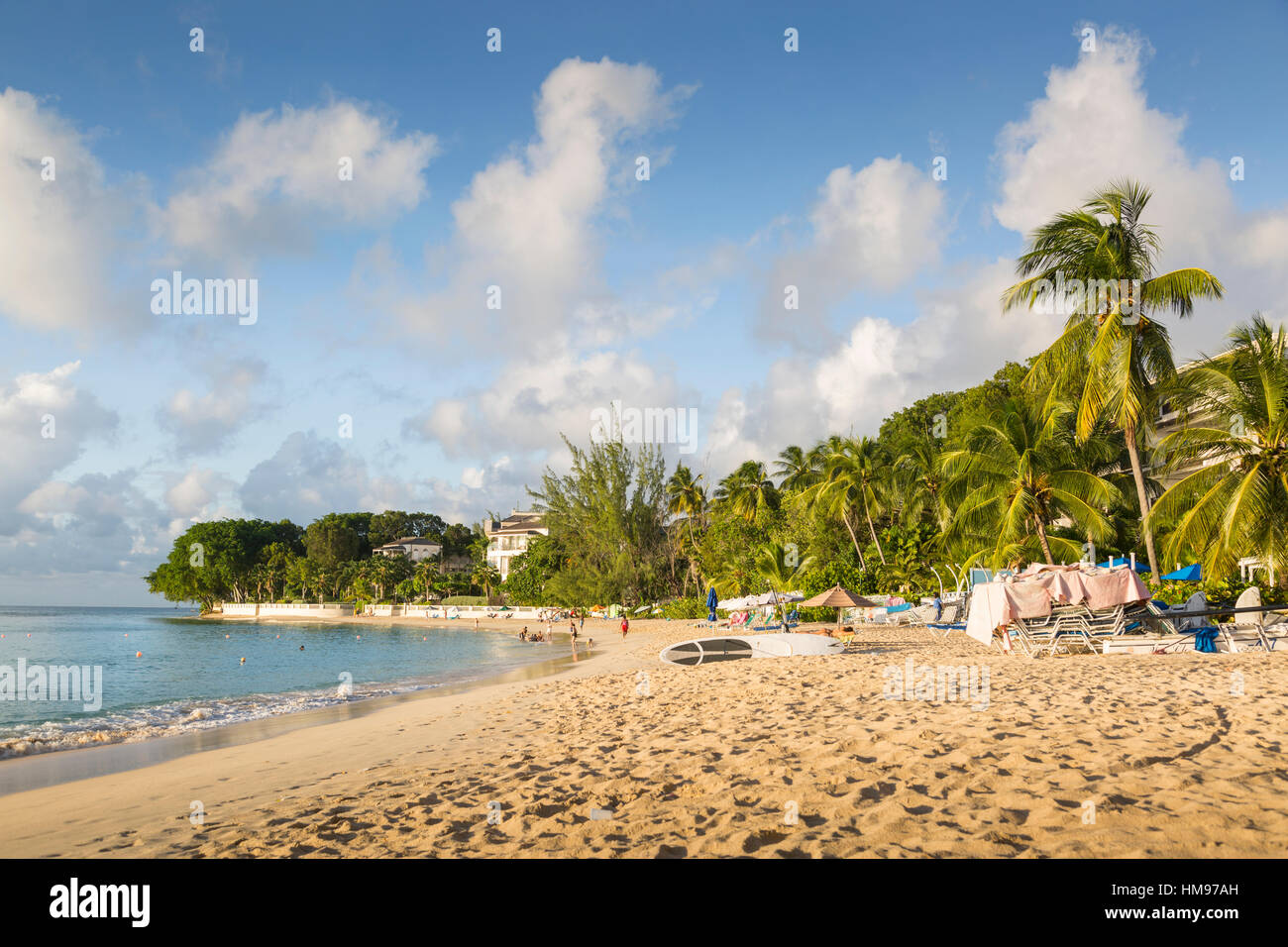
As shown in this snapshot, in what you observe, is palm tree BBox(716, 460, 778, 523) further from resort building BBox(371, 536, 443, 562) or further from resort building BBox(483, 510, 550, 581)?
resort building BBox(371, 536, 443, 562)

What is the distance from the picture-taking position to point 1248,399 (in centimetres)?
1588

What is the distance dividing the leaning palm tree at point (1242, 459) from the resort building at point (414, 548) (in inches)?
4111

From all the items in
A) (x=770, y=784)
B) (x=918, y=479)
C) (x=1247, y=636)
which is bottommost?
(x=1247, y=636)

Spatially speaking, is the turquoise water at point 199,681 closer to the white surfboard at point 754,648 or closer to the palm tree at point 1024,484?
the white surfboard at point 754,648

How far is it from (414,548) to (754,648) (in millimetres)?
109592

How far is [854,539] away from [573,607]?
23270 mm

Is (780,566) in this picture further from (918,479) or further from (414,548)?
(414,548)

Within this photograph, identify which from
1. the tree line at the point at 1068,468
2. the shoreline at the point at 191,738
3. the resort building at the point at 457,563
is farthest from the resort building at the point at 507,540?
the shoreline at the point at 191,738

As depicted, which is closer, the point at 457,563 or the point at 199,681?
the point at 199,681

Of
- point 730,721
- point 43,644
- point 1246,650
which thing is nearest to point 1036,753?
point 730,721

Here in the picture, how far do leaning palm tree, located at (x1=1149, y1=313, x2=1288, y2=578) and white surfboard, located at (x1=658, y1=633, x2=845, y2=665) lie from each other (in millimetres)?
8704

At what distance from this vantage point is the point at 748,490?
60.2 metres

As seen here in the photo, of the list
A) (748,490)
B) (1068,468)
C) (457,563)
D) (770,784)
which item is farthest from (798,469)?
(457,563)
